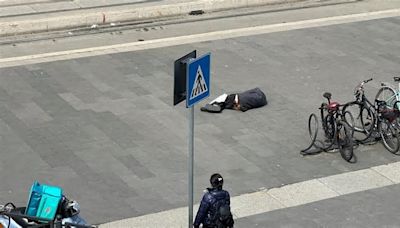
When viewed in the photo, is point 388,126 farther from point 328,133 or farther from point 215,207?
point 215,207

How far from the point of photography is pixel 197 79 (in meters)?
Answer: 8.82

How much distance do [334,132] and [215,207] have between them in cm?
374

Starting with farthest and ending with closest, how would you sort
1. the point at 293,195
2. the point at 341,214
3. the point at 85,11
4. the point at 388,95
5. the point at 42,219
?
the point at 85,11
the point at 388,95
the point at 293,195
the point at 341,214
the point at 42,219

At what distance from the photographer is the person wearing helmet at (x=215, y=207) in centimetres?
932

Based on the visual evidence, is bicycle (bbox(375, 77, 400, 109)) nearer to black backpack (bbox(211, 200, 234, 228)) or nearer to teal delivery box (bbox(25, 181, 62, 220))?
black backpack (bbox(211, 200, 234, 228))

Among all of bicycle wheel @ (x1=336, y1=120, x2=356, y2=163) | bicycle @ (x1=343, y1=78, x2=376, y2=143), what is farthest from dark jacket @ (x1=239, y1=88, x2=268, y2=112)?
bicycle wheel @ (x1=336, y1=120, x2=356, y2=163)

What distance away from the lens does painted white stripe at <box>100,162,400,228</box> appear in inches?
421

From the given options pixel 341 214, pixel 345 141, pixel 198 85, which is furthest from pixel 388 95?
pixel 198 85

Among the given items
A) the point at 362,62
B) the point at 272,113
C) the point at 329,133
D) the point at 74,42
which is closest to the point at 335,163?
the point at 329,133

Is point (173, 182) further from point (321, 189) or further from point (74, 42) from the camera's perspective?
point (74, 42)

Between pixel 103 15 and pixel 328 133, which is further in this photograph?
pixel 103 15

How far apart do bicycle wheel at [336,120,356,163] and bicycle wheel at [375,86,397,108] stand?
116cm

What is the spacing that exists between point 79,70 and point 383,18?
7.39 m

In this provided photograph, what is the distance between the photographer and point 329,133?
41.6 ft
